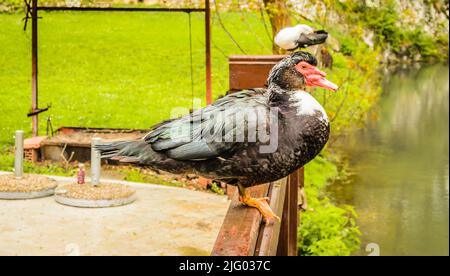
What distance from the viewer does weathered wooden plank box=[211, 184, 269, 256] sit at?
1.73 m

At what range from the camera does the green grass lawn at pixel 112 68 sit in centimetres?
651

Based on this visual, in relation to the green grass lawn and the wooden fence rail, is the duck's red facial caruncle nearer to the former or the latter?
the wooden fence rail

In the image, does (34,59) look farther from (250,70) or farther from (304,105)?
(304,105)

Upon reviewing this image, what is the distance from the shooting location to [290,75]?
198 centimetres

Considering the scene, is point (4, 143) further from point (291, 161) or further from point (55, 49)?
point (291, 161)

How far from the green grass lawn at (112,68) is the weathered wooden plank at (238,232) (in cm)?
418

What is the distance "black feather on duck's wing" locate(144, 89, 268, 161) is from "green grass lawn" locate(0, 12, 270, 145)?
4.20 metres

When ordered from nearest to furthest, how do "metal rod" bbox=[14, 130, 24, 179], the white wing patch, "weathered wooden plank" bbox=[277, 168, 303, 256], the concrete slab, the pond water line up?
the white wing patch, "weathered wooden plank" bbox=[277, 168, 303, 256], the concrete slab, "metal rod" bbox=[14, 130, 24, 179], the pond water

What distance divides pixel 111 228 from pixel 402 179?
721cm

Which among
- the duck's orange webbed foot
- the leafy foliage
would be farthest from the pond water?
the duck's orange webbed foot

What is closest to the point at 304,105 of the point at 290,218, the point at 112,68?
the point at 290,218
